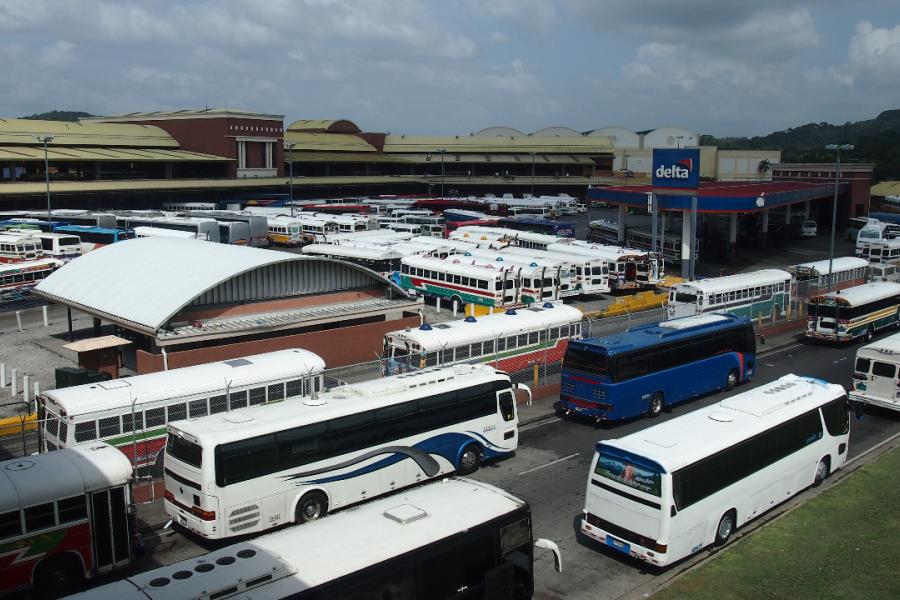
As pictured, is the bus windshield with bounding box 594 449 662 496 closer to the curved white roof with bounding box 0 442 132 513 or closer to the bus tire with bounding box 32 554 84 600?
the curved white roof with bounding box 0 442 132 513

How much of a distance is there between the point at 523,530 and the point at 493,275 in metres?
28.0

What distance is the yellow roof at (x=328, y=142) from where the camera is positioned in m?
119

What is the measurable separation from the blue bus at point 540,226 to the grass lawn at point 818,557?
5120cm

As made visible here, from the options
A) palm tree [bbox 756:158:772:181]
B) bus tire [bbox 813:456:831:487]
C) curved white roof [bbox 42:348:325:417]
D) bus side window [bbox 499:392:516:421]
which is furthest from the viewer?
palm tree [bbox 756:158:772:181]

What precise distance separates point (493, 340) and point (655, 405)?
20.0ft

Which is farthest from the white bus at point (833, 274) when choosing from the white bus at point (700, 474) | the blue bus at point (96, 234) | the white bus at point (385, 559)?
the blue bus at point (96, 234)

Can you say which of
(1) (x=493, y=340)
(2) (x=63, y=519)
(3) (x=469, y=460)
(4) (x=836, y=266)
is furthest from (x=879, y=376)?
Result: (2) (x=63, y=519)

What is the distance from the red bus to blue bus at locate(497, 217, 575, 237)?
5604 cm

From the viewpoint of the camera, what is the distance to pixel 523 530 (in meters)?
13.0

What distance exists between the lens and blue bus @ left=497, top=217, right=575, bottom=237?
227 feet

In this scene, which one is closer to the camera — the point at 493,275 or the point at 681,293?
the point at 681,293

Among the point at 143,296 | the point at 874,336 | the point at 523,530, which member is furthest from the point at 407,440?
the point at 874,336

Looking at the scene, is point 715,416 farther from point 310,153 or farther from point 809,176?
point 310,153

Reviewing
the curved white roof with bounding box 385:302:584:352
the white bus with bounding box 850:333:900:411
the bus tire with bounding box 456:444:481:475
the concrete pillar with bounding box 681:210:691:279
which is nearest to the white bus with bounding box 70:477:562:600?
the bus tire with bounding box 456:444:481:475
